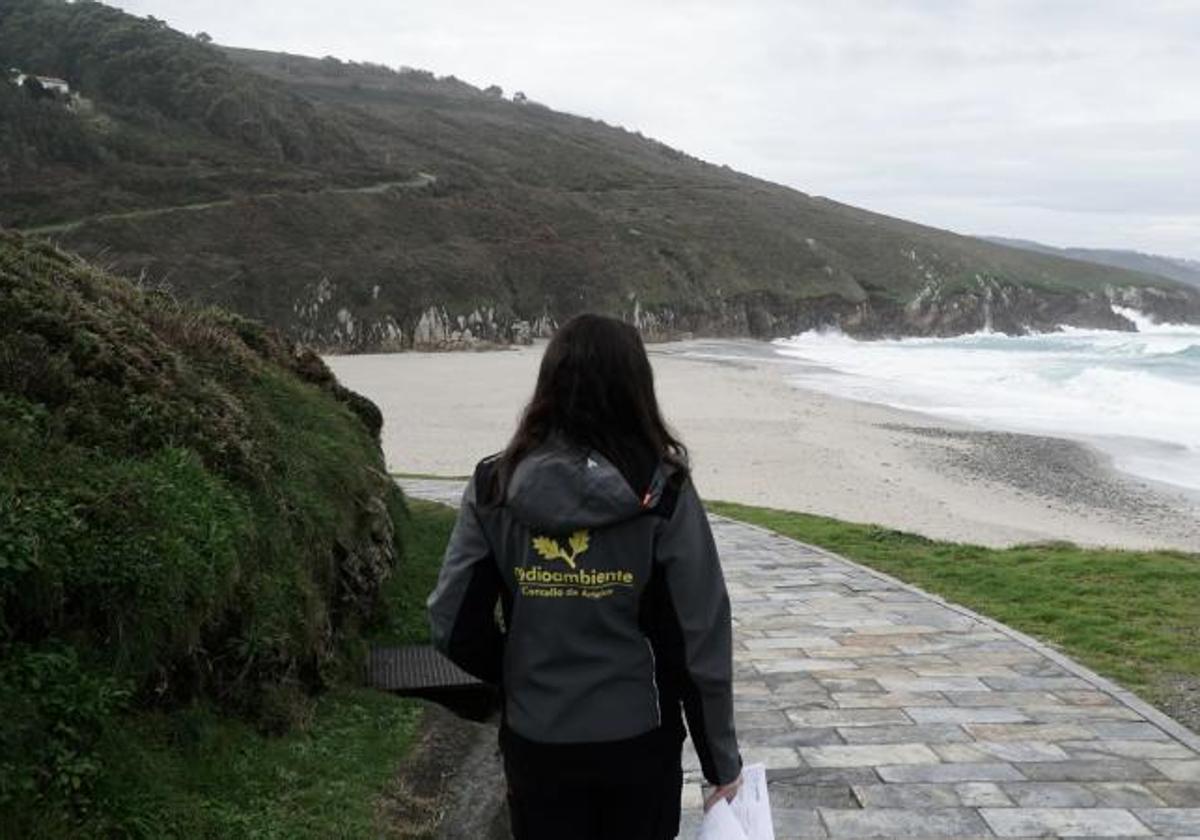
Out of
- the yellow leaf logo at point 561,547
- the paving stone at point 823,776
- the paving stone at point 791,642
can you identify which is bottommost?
the paving stone at point 791,642

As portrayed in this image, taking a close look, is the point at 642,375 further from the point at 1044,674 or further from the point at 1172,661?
the point at 1172,661

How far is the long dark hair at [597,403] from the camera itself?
104 inches

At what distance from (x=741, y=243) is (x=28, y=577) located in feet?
260

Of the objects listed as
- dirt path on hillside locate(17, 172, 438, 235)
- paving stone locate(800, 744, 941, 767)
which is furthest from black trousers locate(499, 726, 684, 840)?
dirt path on hillside locate(17, 172, 438, 235)

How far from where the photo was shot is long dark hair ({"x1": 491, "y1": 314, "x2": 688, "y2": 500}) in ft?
8.69

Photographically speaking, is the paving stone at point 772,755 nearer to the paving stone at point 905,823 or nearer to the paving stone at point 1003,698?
the paving stone at point 905,823

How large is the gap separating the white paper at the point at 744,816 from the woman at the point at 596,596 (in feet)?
0.48

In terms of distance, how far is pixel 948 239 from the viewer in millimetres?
112250

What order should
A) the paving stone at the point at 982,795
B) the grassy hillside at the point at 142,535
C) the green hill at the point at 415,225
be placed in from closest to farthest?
the grassy hillside at the point at 142,535, the paving stone at the point at 982,795, the green hill at the point at 415,225

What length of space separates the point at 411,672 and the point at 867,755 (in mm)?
2506

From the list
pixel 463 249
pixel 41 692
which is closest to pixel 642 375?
pixel 41 692

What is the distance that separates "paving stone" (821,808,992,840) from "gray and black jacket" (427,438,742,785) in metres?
2.14

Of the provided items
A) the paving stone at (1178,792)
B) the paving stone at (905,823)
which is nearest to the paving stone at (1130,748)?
the paving stone at (1178,792)

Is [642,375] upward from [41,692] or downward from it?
upward
